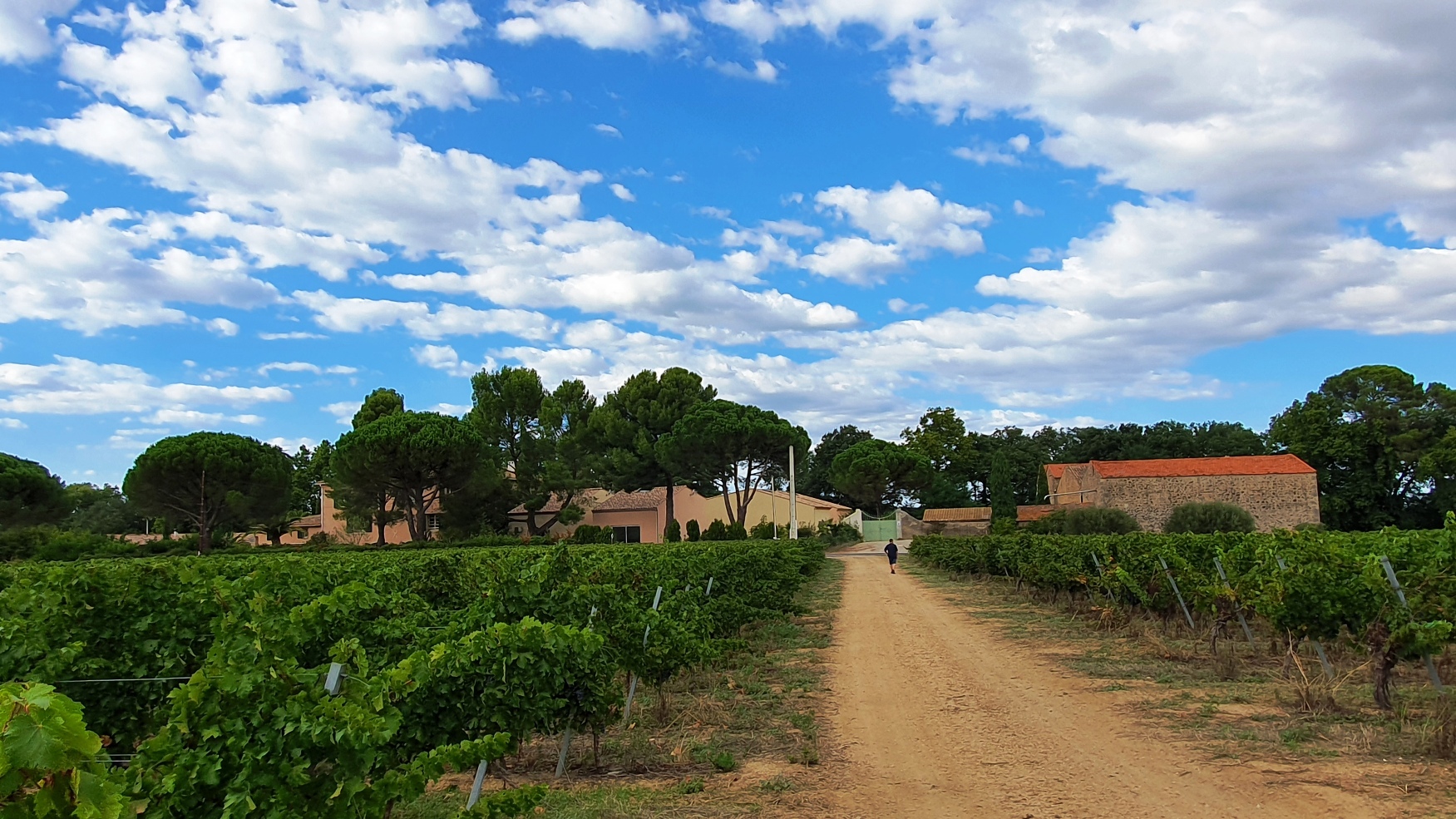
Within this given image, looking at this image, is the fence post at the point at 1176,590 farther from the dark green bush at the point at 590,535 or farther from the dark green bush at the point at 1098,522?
the dark green bush at the point at 590,535

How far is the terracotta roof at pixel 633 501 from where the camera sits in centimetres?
5703

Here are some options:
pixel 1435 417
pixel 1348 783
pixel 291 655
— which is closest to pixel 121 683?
pixel 291 655

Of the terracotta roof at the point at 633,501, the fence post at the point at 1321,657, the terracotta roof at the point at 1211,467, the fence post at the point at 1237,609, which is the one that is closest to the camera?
the fence post at the point at 1321,657

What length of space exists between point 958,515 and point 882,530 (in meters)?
6.55

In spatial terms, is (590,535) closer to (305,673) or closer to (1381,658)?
(1381,658)

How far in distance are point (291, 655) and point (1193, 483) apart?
5451cm

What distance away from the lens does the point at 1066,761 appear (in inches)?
266

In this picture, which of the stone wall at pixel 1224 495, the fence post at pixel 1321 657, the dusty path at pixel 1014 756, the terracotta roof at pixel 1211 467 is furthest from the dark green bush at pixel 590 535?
the fence post at pixel 1321 657

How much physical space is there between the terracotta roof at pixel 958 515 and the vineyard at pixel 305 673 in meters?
55.7

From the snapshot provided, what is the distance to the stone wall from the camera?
50.0 m

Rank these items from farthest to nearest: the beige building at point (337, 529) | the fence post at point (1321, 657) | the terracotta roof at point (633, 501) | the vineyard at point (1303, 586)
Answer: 1. the terracotta roof at point (633, 501)
2. the beige building at point (337, 529)
3. the fence post at point (1321, 657)
4. the vineyard at point (1303, 586)

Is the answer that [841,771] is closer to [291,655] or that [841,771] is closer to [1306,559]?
[291,655]

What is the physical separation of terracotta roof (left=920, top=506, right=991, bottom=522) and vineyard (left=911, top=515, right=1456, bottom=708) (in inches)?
1839

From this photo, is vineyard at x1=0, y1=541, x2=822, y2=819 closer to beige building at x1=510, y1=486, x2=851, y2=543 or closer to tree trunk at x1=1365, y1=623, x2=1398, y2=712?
tree trunk at x1=1365, y1=623, x2=1398, y2=712
